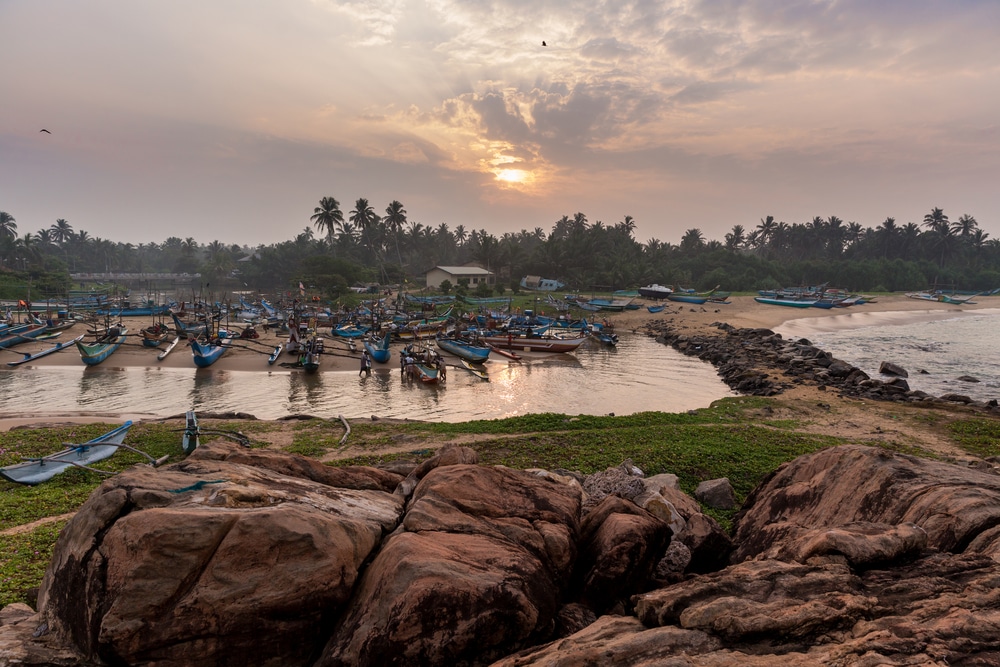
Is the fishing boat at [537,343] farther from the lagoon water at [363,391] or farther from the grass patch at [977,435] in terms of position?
the grass patch at [977,435]

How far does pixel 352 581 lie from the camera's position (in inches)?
245

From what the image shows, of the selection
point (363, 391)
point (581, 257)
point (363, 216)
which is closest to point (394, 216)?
point (363, 216)

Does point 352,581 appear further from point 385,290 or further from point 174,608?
point 385,290

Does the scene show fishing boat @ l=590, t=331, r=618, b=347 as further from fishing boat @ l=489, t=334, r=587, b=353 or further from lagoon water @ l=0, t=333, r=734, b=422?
lagoon water @ l=0, t=333, r=734, b=422

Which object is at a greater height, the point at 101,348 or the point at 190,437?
the point at 101,348

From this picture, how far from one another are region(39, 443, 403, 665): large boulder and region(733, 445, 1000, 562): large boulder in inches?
266

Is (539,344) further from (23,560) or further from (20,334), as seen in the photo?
(20,334)

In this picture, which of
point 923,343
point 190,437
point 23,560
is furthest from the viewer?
point 923,343

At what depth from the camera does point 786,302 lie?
84.4m

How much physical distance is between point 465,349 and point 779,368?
25508mm

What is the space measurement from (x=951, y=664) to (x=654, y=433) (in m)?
14.0

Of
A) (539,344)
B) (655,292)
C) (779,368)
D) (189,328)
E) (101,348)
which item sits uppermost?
(655,292)

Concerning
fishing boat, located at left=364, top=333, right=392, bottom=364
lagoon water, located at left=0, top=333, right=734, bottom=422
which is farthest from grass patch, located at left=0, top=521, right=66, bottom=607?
fishing boat, located at left=364, top=333, right=392, bottom=364

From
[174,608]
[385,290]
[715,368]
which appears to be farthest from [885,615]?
[385,290]
